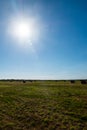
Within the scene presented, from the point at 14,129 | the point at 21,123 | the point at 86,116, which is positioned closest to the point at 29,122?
the point at 21,123

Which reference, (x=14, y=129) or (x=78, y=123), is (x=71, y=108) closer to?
(x=78, y=123)

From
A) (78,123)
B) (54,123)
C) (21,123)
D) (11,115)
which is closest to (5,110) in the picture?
(11,115)

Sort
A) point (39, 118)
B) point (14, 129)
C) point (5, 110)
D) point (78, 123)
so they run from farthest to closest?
1. point (5, 110)
2. point (39, 118)
3. point (78, 123)
4. point (14, 129)

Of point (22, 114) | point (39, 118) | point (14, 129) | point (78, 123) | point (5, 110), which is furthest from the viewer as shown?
point (5, 110)

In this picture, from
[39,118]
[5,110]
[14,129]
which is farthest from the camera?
[5,110]

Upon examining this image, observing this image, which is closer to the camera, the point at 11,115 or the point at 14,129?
the point at 14,129

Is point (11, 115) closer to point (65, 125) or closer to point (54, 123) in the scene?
point (54, 123)

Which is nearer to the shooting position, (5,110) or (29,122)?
(29,122)

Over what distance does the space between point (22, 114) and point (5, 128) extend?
3.28m

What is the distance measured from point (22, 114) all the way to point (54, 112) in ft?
9.70

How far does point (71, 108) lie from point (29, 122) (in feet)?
18.2

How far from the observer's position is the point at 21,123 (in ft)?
39.7

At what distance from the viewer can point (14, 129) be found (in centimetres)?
1094

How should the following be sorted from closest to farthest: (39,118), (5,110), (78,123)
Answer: (78,123) < (39,118) < (5,110)
